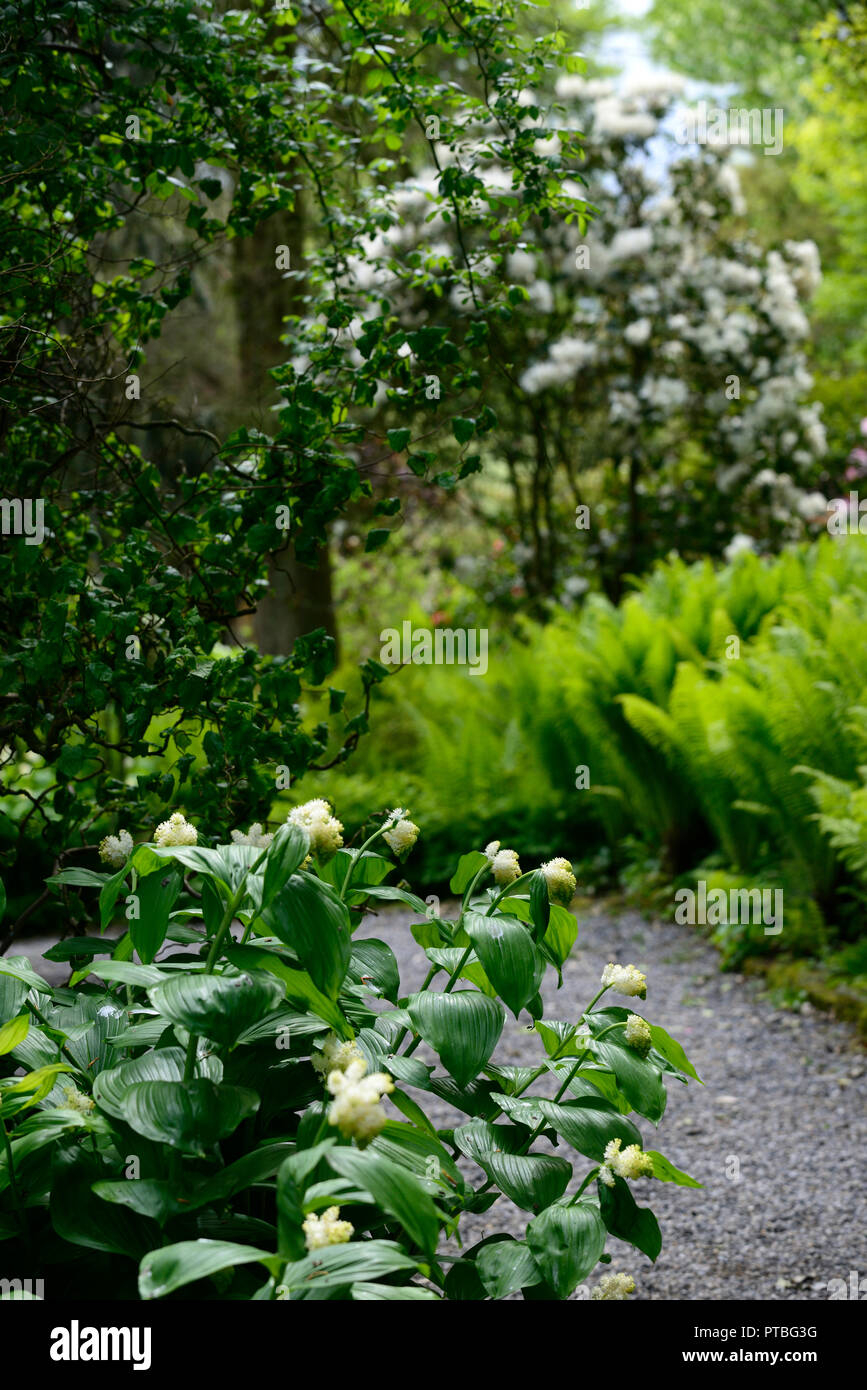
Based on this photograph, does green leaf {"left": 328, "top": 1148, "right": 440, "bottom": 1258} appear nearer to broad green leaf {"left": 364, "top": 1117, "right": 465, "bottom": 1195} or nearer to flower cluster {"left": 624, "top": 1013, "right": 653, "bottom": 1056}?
broad green leaf {"left": 364, "top": 1117, "right": 465, "bottom": 1195}

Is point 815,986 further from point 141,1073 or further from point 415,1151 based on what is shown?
point 141,1073

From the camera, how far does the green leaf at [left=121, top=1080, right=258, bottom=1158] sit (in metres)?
1.12

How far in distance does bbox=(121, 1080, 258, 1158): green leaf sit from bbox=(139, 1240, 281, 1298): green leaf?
0.11 meters

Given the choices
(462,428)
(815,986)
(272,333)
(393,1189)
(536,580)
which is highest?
(272,333)

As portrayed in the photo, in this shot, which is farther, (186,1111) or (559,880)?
(559,880)

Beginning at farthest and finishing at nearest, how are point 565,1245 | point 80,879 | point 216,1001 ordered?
point 80,879 < point 565,1245 < point 216,1001

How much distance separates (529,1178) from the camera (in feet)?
4.31

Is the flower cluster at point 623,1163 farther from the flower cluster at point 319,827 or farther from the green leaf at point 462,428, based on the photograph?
the green leaf at point 462,428

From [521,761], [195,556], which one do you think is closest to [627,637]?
[521,761]

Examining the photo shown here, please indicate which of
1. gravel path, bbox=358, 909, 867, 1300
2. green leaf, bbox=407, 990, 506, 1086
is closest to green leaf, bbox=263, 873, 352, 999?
green leaf, bbox=407, 990, 506, 1086

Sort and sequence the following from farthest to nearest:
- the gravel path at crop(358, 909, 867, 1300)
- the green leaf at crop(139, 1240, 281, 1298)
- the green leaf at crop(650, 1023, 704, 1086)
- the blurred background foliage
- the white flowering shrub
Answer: the white flowering shrub < the gravel path at crop(358, 909, 867, 1300) < the blurred background foliage < the green leaf at crop(650, 1023, 704, 1086) < the green leaf at crop(139, 1240, 281, 1298)

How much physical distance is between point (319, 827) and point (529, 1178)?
474 mm

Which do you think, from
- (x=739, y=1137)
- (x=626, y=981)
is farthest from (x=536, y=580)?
(x=626, y=981)

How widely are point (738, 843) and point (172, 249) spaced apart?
11.5 ft
